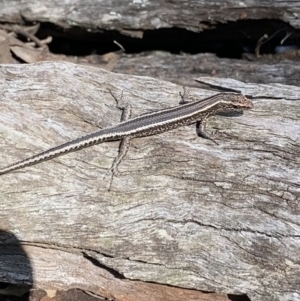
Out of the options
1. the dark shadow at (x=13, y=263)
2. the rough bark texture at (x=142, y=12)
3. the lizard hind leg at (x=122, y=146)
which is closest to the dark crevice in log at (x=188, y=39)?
the rough bark texture at (x=142, y=12)

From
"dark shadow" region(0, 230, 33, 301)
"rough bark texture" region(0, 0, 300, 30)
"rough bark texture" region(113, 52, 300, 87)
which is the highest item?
"rough bark texture" region(0, 0, 300, 30)

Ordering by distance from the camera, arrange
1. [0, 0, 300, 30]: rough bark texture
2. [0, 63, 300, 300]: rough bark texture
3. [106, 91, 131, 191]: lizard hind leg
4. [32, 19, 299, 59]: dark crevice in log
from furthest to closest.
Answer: [32, 19, 299, 59]: dark crevice in log < [0, 0, 300, 30]: rough bark texture < [106, 91, 131, 191]: lizard hind leg < [0, 63, 300, 300]: rough bark texture

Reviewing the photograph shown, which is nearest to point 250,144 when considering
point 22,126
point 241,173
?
point 241,173

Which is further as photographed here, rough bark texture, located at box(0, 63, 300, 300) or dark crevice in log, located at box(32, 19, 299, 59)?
dark crevice in log, located at box(32, 19, 299, 59)

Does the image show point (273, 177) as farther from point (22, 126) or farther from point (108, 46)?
point (108, 46)

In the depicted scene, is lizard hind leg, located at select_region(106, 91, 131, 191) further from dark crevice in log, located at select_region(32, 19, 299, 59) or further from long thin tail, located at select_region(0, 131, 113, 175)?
dark crevice in log, located at select_region(32, 19, 299, 59)

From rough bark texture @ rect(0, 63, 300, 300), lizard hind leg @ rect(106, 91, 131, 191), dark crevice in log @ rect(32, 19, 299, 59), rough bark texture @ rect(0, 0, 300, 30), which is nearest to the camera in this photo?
rough bark texture @ rect(0, 63, 300, 300)

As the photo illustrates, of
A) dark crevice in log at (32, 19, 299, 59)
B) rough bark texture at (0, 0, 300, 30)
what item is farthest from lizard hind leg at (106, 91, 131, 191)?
dark crevice in log at (32, 19, 299, 59)
